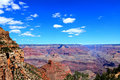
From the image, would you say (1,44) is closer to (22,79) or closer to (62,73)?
(22,79)

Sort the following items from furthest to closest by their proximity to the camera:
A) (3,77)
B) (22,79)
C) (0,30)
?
(0,30) < (22,79) < (3,77)

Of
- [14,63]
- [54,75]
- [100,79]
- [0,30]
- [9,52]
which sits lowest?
[54,75]

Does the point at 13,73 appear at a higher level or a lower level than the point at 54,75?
higher

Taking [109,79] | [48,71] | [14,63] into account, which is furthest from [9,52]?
[48,71]

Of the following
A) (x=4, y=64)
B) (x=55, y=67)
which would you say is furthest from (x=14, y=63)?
(x=55, y=67)

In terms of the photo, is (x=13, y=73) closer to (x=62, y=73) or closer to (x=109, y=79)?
(x=109, y=79)

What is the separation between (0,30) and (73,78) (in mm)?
41877

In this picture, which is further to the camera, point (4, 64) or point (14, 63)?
point (14, 63)

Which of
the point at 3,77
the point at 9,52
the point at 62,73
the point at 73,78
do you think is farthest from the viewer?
the point at 62,73

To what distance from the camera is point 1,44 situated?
116 ft

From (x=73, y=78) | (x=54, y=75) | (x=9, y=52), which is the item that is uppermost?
(x=9, y=52)

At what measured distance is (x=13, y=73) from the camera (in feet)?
115

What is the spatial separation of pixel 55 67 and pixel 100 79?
61.1 meters

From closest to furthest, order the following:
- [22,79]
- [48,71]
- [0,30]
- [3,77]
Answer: [3,77], [22,79], [0,30], [48,71]
